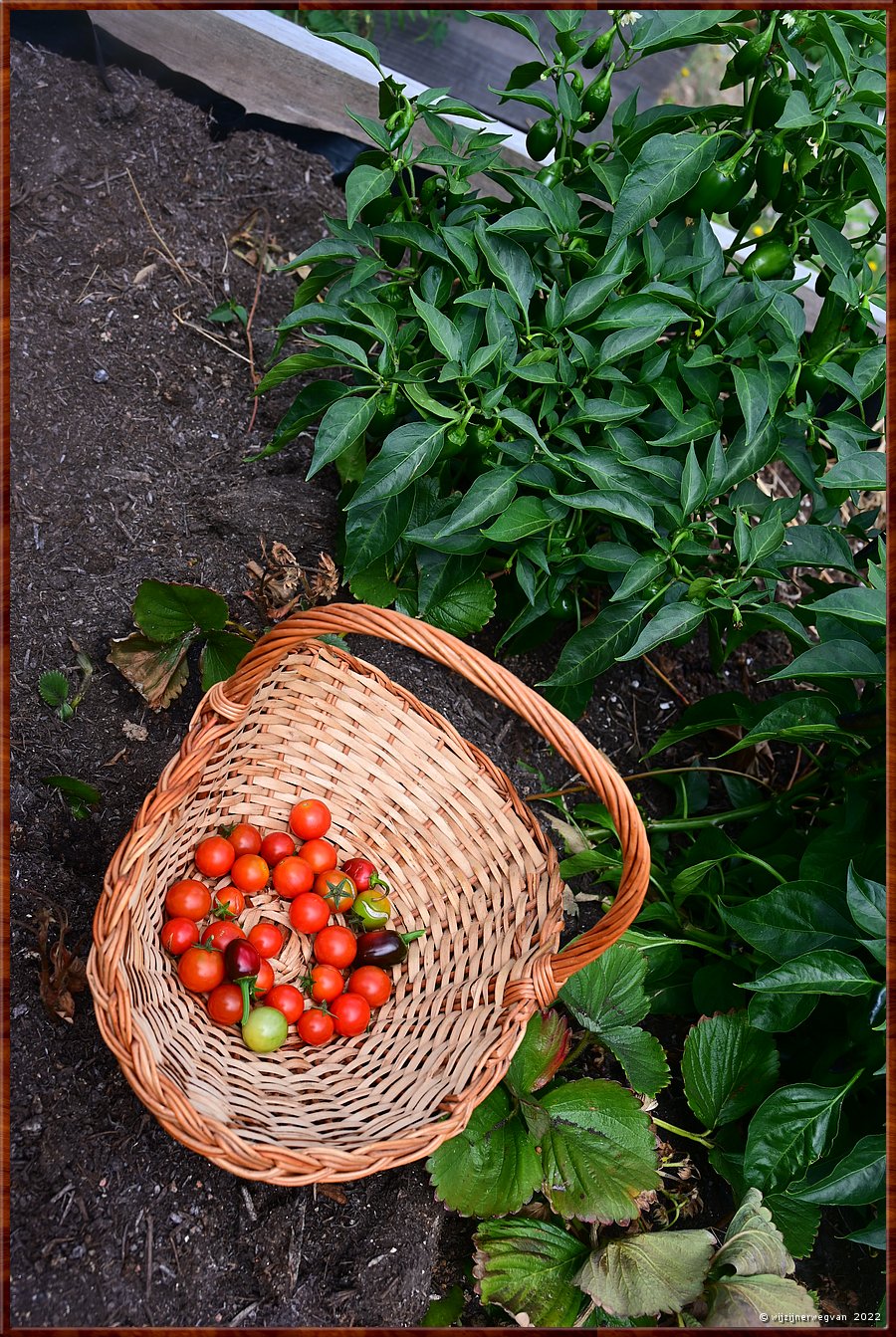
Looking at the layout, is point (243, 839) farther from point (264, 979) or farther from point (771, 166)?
point (771, 166)

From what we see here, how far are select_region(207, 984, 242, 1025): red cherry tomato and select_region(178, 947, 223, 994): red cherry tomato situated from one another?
18mm

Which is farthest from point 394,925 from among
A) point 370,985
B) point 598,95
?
point 598,95

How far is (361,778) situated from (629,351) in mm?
835

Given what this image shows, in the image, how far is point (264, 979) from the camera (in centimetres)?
158

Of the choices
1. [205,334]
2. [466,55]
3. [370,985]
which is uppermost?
[466,55]

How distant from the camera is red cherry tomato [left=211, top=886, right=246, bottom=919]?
1.62m

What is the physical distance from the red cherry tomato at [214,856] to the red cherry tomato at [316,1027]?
27 cm

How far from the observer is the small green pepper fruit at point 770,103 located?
→ 1.51 m

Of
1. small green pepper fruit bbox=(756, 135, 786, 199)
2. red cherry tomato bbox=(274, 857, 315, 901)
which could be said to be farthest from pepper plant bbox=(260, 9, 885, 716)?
red cherry tomato bbox=(274, 857, 315, 901)

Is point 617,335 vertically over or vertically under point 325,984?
over

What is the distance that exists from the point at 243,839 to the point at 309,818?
114mm

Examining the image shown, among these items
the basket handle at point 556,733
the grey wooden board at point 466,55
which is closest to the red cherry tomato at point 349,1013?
the basket handle at point 556,733

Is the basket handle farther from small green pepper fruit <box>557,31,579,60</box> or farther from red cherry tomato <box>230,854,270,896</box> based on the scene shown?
small green pepper fruit <box>557,31,579,60</box>

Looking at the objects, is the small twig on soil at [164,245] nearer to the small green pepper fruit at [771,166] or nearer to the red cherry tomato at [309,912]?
the small green pepper fruit at [771,166]
